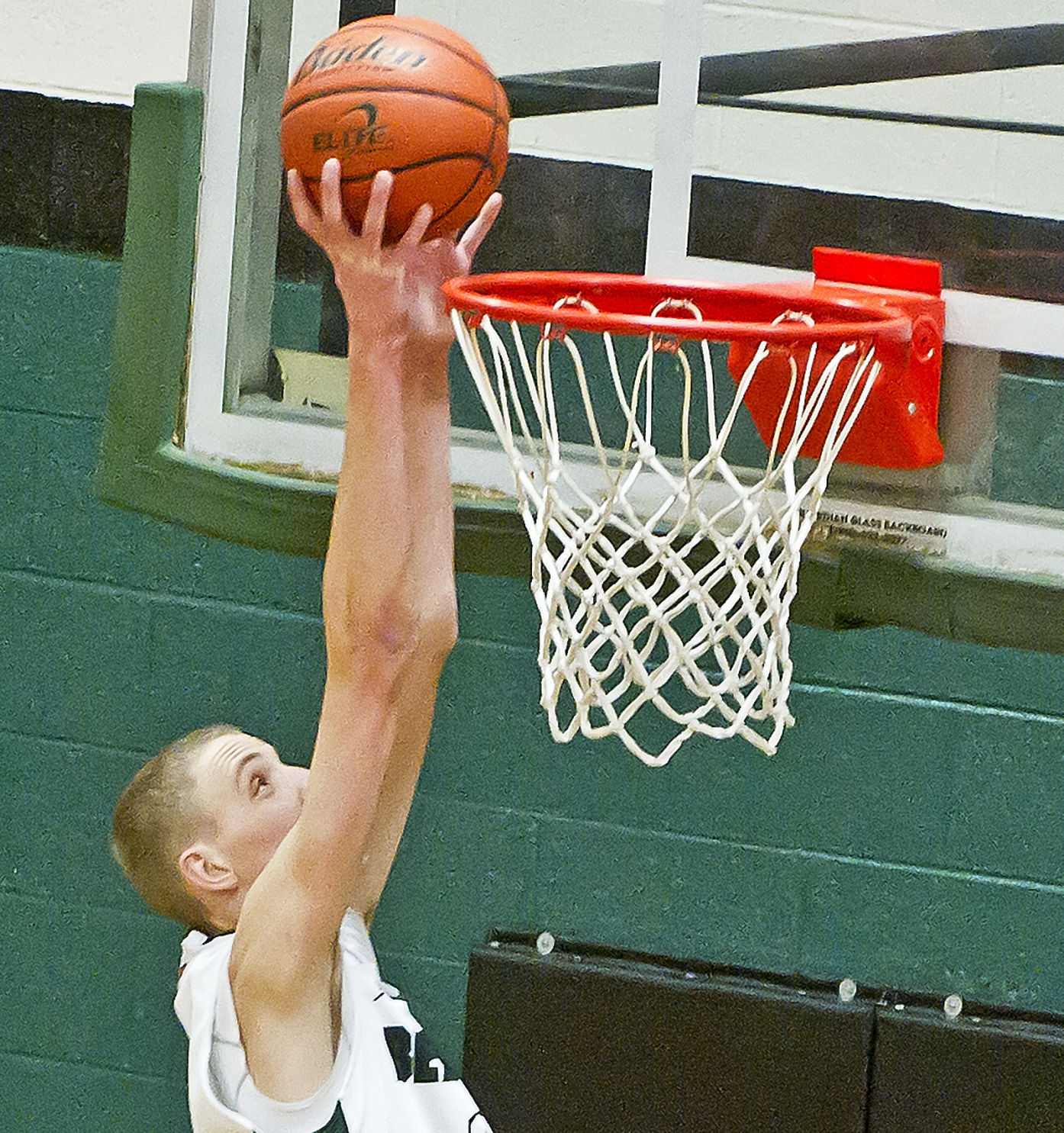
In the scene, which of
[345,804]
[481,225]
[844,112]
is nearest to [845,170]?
[844,112]

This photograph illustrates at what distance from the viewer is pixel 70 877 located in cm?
276

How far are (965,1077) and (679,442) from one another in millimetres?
1143

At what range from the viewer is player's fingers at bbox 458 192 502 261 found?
1.73 m

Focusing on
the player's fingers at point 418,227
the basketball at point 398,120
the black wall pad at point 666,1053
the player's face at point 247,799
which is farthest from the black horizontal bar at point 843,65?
the black wall pad at point 666,1053

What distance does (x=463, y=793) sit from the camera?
2639 mm

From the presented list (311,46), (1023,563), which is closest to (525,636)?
(1023,563)

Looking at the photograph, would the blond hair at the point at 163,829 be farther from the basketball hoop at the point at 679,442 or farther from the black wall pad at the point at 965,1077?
the black wall pad at the point at 965,1077

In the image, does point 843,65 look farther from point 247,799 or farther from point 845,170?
point 247,799

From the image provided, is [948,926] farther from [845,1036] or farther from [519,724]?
[519,724]

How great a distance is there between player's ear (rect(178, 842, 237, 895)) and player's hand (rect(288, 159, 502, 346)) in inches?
27.5

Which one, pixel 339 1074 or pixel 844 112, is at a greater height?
pixel 844 112

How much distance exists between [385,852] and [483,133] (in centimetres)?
90

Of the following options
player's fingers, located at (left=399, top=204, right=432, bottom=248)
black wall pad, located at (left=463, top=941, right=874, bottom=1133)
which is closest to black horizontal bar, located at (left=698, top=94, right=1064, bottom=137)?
player's fingers, located at (left=399, top=204, right=432, bottom=248)

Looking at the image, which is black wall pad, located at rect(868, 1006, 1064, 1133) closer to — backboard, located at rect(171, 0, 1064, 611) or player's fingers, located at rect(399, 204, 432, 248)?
backboard, located at rect(171, 0, 1064, 611)
